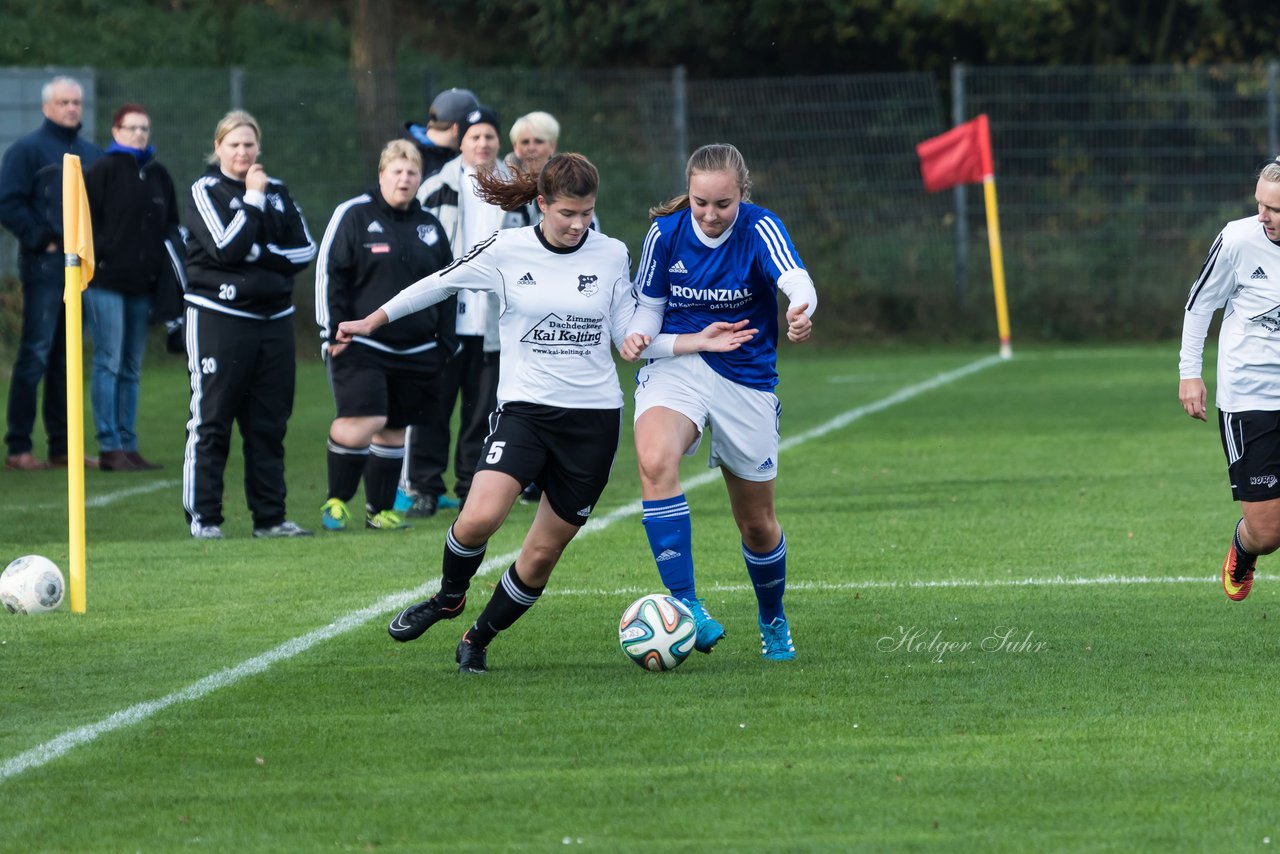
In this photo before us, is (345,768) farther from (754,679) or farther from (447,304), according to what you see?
(447,304)

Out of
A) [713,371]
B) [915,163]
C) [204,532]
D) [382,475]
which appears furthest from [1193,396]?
[915,163]

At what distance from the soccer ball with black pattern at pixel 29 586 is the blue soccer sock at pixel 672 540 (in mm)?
2644

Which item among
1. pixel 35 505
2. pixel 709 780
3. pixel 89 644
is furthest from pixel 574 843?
pixel 35 505

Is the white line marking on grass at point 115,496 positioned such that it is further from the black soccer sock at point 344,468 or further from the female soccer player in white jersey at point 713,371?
the female soccer player in white jersey at point 713,371

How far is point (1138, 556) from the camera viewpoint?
9227 mm

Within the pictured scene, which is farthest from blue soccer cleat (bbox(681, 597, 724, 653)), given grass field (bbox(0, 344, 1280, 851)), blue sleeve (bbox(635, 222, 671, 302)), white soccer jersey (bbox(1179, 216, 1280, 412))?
white soccer jersey (bbox(1179, 216, 1280, 412))

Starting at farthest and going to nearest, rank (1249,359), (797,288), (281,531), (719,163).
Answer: (281,531), (1249,359), (719,163), (797,288)

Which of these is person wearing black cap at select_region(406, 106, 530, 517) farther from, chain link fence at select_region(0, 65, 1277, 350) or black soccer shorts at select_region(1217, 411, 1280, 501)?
chain link fence at select_region(0, 65, 1277, 350)

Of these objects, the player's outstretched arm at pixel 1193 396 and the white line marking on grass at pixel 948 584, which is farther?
the white line marking on grass at pixel 948 584

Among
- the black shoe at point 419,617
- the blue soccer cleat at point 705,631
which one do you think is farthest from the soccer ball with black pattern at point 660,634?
the black shoe at point 419,617

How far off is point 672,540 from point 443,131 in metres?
5.21

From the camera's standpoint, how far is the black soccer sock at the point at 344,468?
1036 cm

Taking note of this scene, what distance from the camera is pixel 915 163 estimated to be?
2525 centimetres

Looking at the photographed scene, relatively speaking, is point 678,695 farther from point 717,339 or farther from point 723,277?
point 723,277
